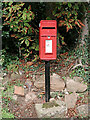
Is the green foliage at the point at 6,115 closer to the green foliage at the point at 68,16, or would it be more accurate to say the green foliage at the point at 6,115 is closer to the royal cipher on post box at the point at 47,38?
the royal cipher on post box at the point at 47,38

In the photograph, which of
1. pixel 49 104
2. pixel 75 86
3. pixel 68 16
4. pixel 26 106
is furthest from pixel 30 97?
pixel 68 16

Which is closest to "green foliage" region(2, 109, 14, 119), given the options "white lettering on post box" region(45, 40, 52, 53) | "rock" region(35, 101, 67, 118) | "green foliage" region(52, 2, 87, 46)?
"rock" region(35, 101, 67, 118)

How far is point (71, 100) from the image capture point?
3994 millimetres

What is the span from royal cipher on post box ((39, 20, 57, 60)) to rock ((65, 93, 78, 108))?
1027mm

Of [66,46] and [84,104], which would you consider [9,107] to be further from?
[66,46]

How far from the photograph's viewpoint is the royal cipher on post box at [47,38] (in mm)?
3648

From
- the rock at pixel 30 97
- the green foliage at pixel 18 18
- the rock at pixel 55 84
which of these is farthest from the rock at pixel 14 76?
the green foliage at pixel 18 18

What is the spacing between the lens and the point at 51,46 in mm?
3719

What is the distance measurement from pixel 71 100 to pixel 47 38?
1.48 meters

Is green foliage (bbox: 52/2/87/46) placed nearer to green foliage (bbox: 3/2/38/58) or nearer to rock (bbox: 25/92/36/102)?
green foliage (bbox: 3/2/38/58)

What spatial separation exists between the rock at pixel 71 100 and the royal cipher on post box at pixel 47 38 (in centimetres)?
103

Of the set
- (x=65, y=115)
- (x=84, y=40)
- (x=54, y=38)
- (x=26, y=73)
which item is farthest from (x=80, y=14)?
(x=65, y=115)

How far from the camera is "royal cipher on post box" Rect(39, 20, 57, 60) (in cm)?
365

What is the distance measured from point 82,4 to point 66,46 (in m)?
1.34
